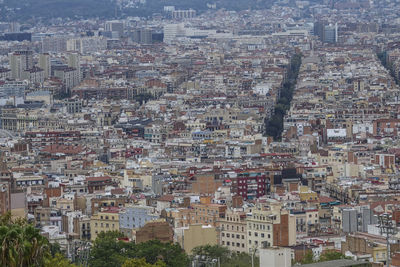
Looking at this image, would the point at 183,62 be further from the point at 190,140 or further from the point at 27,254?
the point at 27,254

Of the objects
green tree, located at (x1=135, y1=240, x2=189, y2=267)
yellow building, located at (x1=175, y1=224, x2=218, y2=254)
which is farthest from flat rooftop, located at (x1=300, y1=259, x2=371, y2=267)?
yellow building, located at (x1=175, y1=224, x2=218, y2=254)

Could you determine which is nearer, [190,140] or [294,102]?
[190,140]

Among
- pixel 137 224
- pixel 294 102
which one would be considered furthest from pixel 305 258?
pixel 294 102

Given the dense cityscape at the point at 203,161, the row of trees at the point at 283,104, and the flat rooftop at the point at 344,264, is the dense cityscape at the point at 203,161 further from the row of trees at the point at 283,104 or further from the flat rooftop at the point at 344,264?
the row of trees at the point at 283,104

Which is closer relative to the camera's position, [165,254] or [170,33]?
[165,254]

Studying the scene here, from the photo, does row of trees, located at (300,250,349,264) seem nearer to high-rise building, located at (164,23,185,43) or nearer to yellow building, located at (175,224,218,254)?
yellow building, located at (175,224,218,254)

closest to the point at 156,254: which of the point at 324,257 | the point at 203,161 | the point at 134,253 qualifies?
the point at 134,253

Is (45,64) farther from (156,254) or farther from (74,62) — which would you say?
(156,254)
